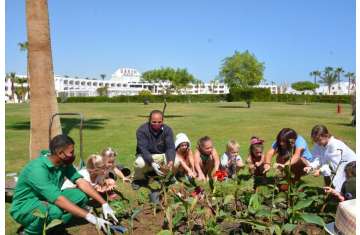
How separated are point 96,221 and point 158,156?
90.7 inches

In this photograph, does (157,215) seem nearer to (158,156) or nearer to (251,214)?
(251,214)

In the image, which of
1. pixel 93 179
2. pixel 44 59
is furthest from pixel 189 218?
pixel 44 59

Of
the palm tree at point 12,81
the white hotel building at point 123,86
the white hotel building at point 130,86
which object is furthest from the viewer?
the white hotel building at point 123,86

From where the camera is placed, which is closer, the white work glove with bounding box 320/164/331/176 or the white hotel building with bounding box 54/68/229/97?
the white work glove with bounding box 320/164/331/176

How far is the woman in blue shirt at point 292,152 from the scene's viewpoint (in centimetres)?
524

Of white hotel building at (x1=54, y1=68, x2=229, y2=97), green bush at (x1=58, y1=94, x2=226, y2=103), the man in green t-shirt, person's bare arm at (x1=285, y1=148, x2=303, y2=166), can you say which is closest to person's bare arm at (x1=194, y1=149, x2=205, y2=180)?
person's bare arm at (x1=285, y1=148, x2=303, y2=166)

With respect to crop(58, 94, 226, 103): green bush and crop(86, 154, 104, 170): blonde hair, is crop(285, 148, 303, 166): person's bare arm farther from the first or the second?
crop(58, 94, 226, 103): green bush

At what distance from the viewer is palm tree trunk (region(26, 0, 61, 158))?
256 inches

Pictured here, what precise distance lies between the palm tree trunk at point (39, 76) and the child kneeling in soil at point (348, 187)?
439 centimetres

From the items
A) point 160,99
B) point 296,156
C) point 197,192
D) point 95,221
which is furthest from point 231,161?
point 160,99

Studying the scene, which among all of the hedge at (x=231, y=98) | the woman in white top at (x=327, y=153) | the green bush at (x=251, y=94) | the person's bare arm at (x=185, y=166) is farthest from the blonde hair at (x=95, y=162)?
the green bush at (x=251, y=94)

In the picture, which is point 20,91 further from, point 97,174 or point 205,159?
point 97,174

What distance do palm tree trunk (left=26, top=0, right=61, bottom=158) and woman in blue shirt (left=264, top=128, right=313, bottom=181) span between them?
3.40m

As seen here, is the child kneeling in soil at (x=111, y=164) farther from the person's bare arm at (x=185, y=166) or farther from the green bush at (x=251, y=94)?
the green bush at (x=251, y=94)
